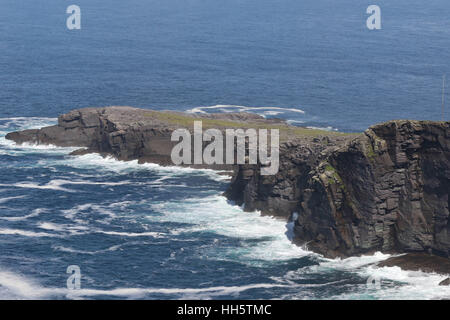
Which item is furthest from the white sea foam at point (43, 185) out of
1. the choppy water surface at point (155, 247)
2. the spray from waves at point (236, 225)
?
the spray from waves at point (236, 225)

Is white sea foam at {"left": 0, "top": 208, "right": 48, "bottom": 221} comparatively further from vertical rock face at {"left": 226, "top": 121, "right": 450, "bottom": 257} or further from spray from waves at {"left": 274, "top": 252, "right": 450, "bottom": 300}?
spray from waves at {"left": 274, "top": 252, "right": 450, "bottom": 300}

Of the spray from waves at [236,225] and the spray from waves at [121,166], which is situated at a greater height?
the spray from waves at [121,166]

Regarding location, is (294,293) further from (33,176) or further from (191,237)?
(33,176)

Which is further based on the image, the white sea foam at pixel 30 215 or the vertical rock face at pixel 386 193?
the white sea foam at pixel 30 215

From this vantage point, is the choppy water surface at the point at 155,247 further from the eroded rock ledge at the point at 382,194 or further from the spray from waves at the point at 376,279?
the eroded rock ledge at the point at 382,194

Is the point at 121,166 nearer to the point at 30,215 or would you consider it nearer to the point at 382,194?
the point at 30,215

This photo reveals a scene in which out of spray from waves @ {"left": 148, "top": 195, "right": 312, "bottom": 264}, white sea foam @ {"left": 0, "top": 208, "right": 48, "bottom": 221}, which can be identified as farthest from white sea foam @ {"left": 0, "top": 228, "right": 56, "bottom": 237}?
spray from waves @ {"left": 148, "top": 195, "right": 312, "bottom": 264}
